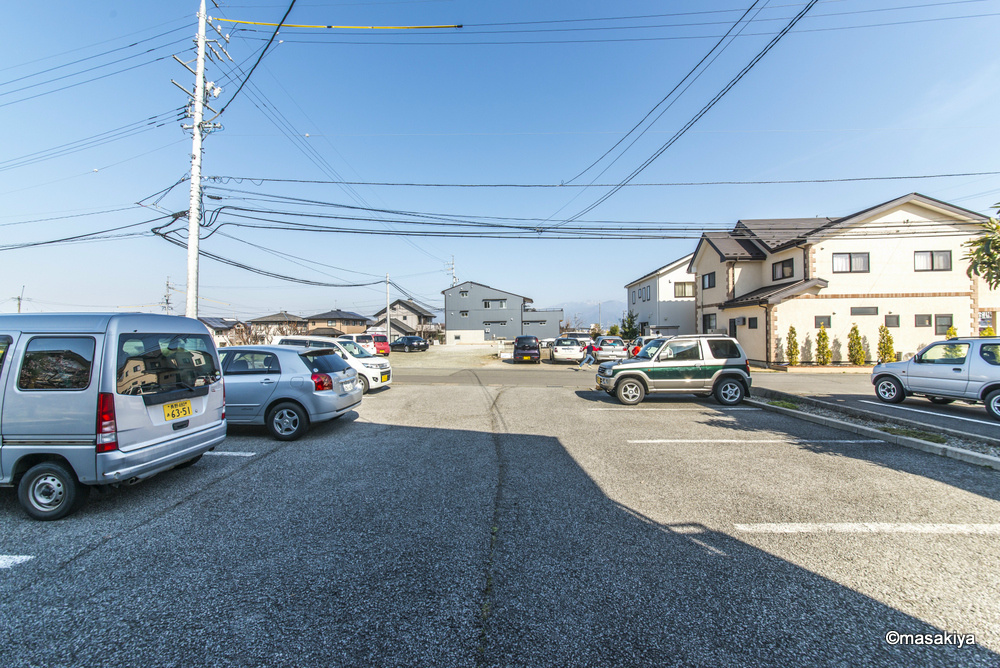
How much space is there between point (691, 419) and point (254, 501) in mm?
7576

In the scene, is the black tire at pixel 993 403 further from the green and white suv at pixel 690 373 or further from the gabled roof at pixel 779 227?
the gabled roof at pixel 779 227

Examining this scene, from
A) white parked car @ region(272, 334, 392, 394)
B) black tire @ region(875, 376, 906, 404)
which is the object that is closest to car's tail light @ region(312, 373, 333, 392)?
white parked car @ region(272, 334, 392, 394)

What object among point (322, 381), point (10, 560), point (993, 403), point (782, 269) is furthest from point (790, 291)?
point (10, 560)

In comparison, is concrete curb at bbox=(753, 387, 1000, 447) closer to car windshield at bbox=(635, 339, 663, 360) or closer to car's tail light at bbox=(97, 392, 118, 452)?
car windshield at bbox=(635, 339, 663, 360)

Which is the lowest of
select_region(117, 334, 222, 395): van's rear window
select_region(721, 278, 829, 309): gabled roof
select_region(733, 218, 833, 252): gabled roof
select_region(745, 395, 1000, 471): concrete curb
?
select_region(745, 395, 1000, 471): concrete curb

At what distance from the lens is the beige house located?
19.8m

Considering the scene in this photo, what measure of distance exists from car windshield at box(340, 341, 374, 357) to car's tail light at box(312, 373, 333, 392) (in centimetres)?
594

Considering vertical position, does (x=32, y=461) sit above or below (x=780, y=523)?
above

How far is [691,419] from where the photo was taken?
8352mm

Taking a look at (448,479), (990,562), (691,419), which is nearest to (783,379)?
(691,419)

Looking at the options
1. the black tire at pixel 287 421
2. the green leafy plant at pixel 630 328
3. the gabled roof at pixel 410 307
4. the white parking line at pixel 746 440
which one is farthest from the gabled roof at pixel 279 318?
the white parking line at pixel 746 440

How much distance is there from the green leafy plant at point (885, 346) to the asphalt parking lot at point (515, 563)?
60.4ft

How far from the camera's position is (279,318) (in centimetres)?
7056

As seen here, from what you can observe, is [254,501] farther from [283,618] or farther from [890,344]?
[890,344]
